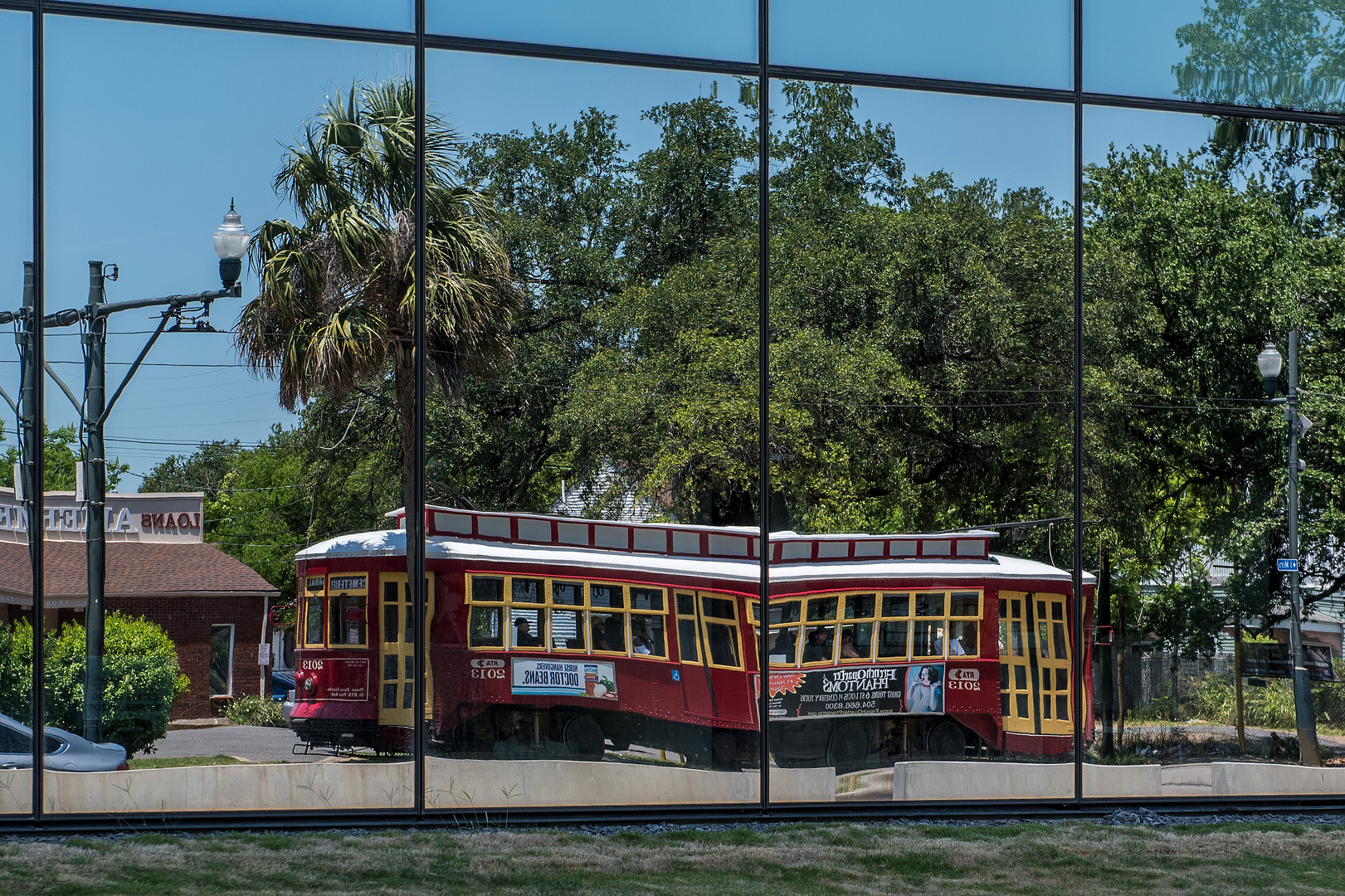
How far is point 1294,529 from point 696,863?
5.57m

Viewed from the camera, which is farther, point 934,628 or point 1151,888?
point 934,628

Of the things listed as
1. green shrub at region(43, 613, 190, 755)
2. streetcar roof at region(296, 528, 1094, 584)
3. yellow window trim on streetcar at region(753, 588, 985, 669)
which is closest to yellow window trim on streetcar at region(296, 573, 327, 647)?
streetcar roof at region(296, 528, 1094, 584)

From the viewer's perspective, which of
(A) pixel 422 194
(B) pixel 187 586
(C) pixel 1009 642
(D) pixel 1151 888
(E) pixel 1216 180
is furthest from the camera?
(E) pixel 1216 180

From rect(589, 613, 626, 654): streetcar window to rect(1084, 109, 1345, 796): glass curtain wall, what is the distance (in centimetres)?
361

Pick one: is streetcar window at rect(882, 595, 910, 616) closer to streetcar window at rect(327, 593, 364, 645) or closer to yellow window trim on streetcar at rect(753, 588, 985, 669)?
yellow window trim on streetcar at rect(753, 588, 985, 669)

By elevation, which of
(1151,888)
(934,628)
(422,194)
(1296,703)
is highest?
(422,194)

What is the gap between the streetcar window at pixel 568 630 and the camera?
8.75 meters

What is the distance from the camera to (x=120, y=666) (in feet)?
26.5

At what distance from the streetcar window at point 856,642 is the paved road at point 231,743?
150 inches

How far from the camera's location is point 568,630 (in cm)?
878

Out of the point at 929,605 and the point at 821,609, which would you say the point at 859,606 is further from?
the point at 929,605

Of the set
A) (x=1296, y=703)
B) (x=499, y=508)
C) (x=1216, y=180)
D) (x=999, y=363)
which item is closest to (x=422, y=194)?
(x=499, y=508)

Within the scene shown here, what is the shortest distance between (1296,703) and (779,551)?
14.2 feet

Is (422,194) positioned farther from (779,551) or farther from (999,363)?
(999,363)
